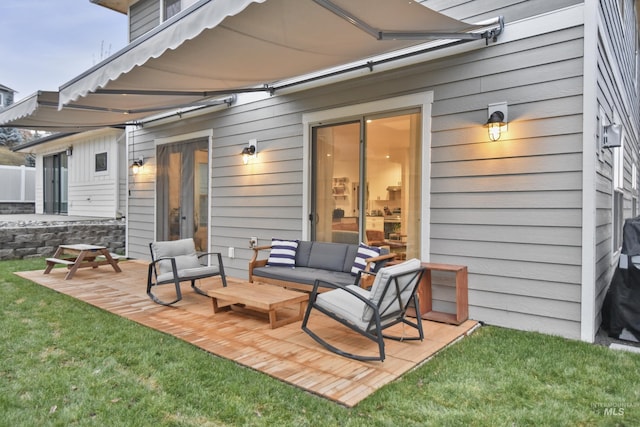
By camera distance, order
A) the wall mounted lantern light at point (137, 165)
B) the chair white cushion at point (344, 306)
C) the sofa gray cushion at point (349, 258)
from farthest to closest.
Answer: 1. the wall mounted lantern light at point (137, 165)
2. the sofa gray cushion at point (349, 258)
3. the chair white cushion at point (344, 306)

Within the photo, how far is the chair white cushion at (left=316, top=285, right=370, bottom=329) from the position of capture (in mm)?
3330

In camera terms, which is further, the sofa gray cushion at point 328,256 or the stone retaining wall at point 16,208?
the stone retaining wall at point 16,208

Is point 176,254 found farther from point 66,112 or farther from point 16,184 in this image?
point 16,184

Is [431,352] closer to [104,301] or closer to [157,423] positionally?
[157,423]

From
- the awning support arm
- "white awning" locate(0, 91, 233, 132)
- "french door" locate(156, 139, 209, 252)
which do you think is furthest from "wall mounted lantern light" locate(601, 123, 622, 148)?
"french door" locate(156, 139, 209, 252)

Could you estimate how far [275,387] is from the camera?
2750 mm

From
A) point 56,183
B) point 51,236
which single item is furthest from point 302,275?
point 56,183

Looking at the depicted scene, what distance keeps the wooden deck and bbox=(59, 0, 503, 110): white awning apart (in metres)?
2.44

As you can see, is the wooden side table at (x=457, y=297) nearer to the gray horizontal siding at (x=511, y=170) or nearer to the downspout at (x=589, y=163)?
the gray horizontal siding at (x=511, y=170)

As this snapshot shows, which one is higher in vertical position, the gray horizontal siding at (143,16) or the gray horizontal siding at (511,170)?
the gray horizontal siding at (143,16)

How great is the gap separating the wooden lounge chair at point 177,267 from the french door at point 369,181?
1.56 metres

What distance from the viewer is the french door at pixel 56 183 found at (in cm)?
1333

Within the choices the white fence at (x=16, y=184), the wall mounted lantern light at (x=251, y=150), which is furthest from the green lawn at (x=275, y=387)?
the white fence at (x=16, y=184)

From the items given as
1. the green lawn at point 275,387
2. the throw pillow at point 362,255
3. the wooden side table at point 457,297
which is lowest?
the green lawn at point 275,387
